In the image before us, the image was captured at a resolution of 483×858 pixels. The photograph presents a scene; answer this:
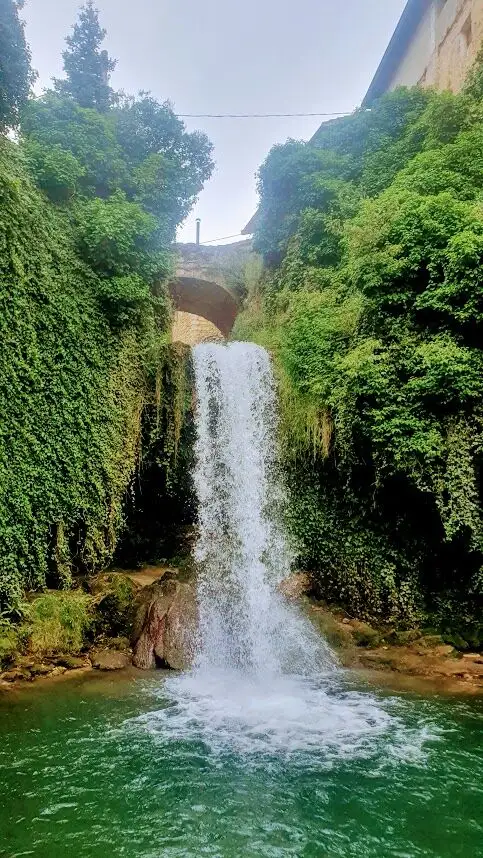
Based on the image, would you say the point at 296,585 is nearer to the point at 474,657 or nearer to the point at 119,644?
the point at 474,657

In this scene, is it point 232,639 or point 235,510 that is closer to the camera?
point 232,639

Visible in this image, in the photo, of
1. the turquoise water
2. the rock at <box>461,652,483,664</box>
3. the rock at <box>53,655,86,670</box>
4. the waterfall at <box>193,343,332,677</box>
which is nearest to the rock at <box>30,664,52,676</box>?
the rock at <box>53,655,86,670</box>

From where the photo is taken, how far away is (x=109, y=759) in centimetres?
562

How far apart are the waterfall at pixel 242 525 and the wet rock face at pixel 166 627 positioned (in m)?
0.25

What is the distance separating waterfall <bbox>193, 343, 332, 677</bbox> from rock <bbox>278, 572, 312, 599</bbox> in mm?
151

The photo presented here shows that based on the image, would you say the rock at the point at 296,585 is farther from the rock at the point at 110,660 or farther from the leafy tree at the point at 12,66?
the leafy tree at the point at 12,66

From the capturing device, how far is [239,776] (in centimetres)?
530

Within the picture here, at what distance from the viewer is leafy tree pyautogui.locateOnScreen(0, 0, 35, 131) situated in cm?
1186

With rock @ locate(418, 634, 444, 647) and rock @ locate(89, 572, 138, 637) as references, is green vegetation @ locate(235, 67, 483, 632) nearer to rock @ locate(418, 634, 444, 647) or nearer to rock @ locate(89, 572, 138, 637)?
rock @ locate(418, 634, 444, 647)

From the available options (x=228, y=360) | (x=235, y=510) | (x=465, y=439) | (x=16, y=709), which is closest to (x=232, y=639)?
(x=235, y=510)

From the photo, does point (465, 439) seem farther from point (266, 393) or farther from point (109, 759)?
point (109, 759)

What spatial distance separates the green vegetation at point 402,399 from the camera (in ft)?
30.2

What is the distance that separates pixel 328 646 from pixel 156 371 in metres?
6.65

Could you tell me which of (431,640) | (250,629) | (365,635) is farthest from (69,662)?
(431,640)
